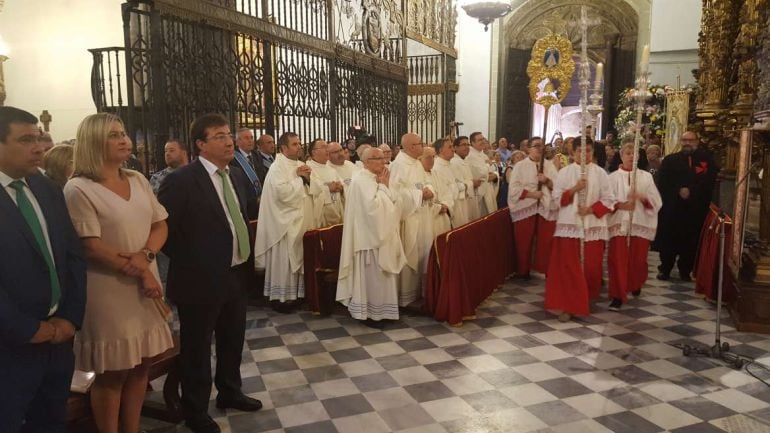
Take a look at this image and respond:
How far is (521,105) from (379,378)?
13.1m

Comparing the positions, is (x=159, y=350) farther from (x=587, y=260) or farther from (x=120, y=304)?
(x=587, y=260)

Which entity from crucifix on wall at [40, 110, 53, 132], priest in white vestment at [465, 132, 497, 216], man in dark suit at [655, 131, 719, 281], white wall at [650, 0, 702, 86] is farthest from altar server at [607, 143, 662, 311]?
crucifix on wall at [40, 110, 53, 132]

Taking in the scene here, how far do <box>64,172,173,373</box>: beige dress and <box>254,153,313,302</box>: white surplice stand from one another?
328 centimetres

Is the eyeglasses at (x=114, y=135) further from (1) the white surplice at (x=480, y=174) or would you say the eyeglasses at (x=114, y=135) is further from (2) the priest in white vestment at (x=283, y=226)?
(1) the white surplice at (x=480, y=174)

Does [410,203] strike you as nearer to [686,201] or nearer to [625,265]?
[625,265]

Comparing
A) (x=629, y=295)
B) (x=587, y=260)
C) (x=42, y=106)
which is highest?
(x=42, y=106)

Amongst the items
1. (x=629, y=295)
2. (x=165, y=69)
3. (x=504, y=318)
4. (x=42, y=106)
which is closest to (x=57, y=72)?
(x=42, y=106)

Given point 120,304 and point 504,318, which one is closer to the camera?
point 120,304

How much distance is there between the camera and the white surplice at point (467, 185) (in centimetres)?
782

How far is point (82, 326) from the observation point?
8.93ft

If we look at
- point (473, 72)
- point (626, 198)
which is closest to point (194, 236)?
point (626, 198)

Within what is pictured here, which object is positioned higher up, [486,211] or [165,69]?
[165,69]

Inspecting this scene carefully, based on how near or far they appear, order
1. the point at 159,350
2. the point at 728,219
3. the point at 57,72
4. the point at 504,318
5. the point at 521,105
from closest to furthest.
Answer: the point at 159,350 → the point at 504,318 → the point at 728,219 → the point at 57,72 → the point at 521,105

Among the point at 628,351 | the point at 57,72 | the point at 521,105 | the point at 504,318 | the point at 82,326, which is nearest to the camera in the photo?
the point at 82,326
